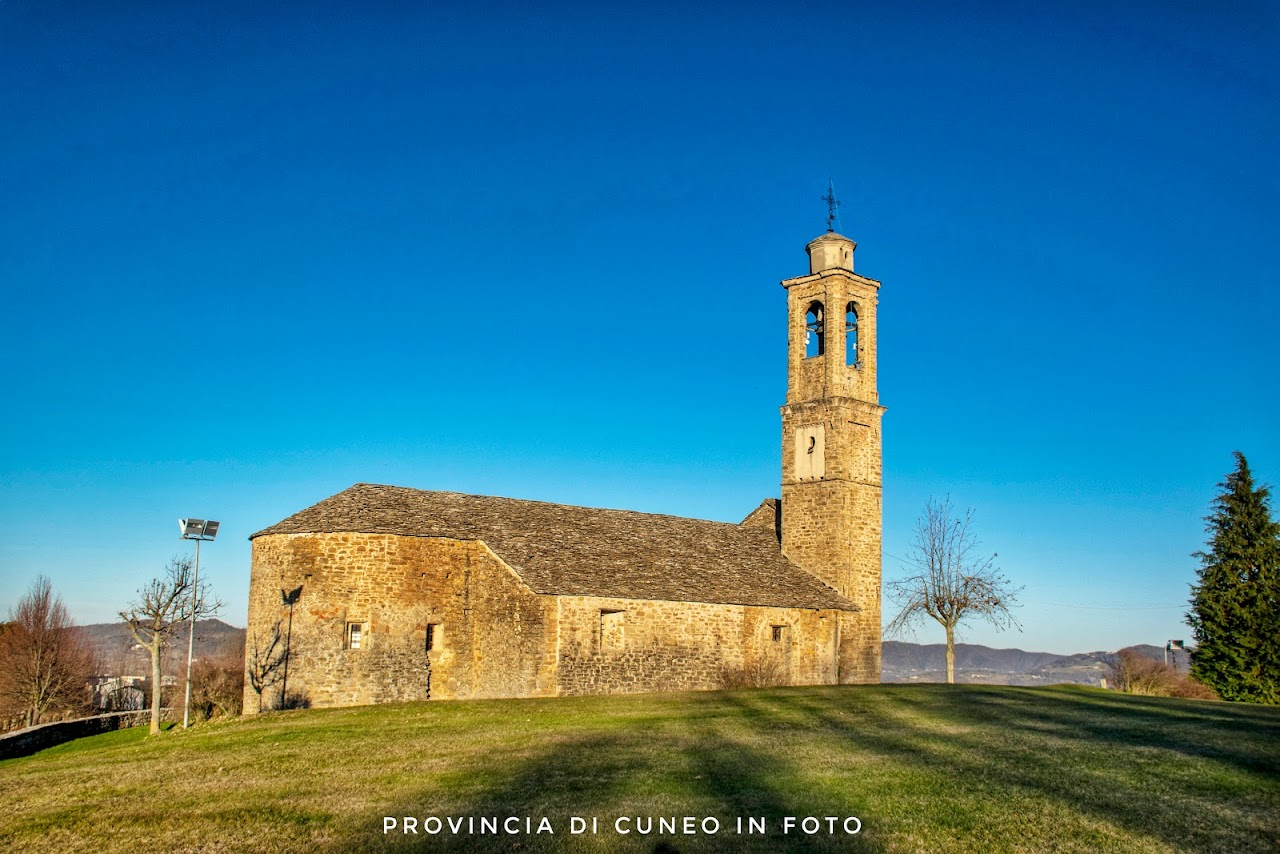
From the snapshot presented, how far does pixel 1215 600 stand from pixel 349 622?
92.7 ft

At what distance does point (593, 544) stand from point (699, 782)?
19979mm

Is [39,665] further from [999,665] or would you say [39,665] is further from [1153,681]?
[999,665]

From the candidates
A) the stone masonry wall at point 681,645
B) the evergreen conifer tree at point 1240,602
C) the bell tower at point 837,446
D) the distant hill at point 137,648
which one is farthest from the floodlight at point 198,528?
the distant hill at point 137,648

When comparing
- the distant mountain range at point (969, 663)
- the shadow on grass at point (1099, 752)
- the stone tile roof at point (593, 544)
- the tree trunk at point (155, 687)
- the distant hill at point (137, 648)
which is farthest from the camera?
the distant mountain range at point (969, 663)

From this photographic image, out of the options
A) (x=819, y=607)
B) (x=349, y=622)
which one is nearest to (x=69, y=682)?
(x=349, y=622)

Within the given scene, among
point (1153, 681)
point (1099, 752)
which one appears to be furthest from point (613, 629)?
point (1153, 681)

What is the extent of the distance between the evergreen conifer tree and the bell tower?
10.9 meters

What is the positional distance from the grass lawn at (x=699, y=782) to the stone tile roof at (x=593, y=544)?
8298 millimetres

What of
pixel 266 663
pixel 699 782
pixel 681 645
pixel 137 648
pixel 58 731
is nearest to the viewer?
pixel 699 782

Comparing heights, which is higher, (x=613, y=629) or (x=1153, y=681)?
(x=613, y=629)

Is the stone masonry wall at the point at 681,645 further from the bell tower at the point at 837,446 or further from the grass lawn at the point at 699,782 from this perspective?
the grass lawn at the point at 699,782

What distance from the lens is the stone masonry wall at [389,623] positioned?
27.8 metres

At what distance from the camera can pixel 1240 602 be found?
112 feet

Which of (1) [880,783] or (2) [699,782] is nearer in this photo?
(1) [880,783]
